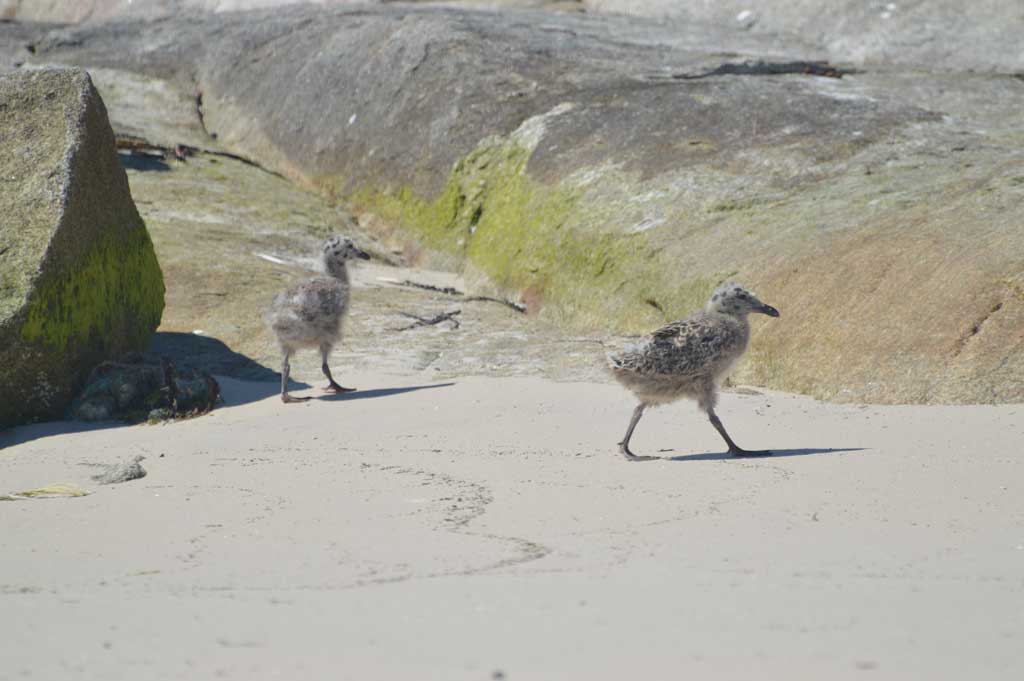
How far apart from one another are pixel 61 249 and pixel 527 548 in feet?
18.9

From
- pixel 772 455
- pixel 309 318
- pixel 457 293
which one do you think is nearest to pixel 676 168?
pixel 457 293

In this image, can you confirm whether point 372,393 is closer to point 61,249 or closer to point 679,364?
point 61,249

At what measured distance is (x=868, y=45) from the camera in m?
18.8

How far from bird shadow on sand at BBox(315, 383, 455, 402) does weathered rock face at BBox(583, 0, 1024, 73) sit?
1019 cm

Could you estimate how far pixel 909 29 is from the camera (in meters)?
18.8

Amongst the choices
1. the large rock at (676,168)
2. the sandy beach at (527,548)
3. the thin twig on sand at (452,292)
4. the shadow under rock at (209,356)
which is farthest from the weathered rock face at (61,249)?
the large rock at (676,168)

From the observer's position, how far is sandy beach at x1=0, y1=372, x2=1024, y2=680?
13.7 feet

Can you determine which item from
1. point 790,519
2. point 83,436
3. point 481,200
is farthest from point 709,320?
point 481,200

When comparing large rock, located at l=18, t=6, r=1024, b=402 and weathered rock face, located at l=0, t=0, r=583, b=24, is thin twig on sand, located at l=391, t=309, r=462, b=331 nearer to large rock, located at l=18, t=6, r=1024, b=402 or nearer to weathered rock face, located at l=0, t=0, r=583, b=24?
large rock, located at l=18, t=6, r=1024, b=402

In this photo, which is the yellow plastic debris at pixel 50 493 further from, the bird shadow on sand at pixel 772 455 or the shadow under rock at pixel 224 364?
the bird shadow on sand at pixel 772 455

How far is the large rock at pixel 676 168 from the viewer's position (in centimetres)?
950

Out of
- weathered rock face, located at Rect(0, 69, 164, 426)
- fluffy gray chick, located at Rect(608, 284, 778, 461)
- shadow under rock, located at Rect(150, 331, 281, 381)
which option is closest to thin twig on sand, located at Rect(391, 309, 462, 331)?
shadow under rock, located at Rect(150, 331, 281, 381)

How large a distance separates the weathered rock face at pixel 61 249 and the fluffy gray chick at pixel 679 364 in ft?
14.3

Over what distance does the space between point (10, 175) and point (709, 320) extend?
5.47 meters
